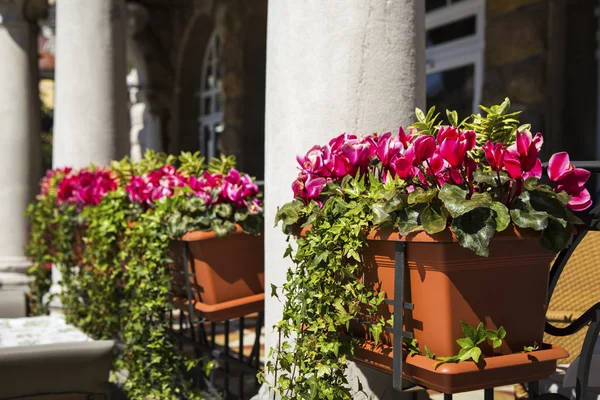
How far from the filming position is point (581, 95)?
5.74 metres

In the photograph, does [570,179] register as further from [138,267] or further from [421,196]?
[138,267]

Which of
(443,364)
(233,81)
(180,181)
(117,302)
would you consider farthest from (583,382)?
(233,81)

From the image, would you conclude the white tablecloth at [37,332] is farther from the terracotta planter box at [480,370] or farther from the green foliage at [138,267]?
the terracotta planter box at [480,370]

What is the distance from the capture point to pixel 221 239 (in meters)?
2.93

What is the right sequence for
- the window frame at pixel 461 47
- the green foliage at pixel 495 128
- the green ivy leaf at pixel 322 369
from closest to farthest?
the green foliage at pixel 495 128 < the green ivy leaf at pixel 322 369 < the window frame at pixel 461 47

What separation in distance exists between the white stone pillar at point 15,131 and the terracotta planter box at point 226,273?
164 inches

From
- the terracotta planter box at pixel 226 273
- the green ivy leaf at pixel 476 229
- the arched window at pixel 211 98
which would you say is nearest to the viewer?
the green ivy leaf at pixel 476 229

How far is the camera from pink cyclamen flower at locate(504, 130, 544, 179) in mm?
1638

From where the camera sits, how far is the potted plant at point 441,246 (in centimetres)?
164

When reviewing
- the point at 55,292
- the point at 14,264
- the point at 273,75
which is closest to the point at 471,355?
the point at 273,75

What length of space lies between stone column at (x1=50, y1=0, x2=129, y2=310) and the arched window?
679 cm

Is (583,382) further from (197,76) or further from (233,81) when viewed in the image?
(197,76)

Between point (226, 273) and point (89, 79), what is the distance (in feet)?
8.99

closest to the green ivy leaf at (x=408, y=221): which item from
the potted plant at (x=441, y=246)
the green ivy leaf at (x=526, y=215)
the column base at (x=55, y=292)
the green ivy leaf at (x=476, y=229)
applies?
the potted plant at (x=441, y=246)
